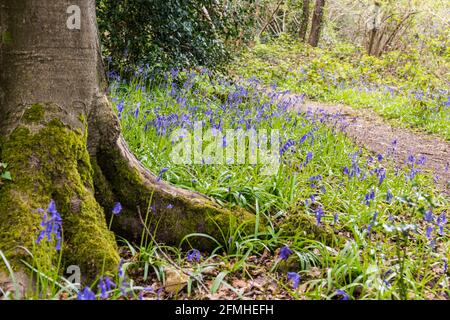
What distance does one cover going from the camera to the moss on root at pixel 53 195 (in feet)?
6.79

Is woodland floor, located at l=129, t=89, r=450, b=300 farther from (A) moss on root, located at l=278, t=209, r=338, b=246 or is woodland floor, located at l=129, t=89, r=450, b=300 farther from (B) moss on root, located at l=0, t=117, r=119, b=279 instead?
(B) moss on root, located at l=0, t=117, r=119, b=279

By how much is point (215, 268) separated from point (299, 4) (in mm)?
19004

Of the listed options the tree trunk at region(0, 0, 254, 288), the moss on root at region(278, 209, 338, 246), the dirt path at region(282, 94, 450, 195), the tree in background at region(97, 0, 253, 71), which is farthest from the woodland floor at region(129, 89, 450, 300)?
the tree in background at region(97, 0, 253, 71)

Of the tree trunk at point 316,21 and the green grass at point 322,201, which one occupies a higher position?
the tree trunk at point 316,21

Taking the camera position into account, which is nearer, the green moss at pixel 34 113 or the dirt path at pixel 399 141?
the green moss at pixel 34 113

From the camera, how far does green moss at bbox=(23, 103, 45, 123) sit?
2.32 m

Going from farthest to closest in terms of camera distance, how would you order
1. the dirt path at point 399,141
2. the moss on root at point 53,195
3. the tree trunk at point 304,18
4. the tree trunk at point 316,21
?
the tree trunk at point 304,18 → the tree trunk at point 316,21 → the dirt path at point 399,141 → the moss on root at point 53,195

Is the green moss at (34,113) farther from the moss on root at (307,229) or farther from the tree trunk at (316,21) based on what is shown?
the tree trunk at (316,21)

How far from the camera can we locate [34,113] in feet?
7.63

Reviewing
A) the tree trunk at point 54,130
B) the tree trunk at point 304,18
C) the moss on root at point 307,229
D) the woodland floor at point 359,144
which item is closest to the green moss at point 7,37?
the tree trunk at point 54,130

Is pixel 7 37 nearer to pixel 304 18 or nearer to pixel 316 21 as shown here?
pixel 316 21

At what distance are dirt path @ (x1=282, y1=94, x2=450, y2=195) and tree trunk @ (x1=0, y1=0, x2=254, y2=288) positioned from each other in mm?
3941
